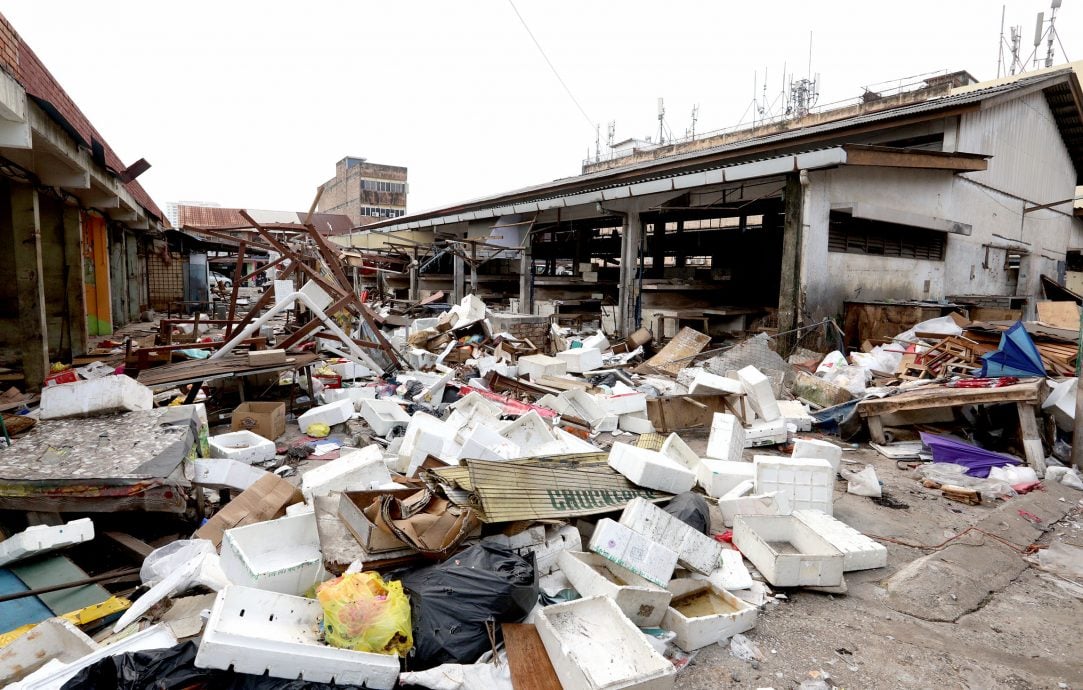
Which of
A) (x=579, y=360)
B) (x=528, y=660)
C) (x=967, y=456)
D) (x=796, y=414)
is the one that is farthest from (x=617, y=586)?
(x=579, y=360)

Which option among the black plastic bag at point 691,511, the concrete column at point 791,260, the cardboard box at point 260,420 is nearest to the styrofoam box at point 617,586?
the black plastic bag at point 691,511

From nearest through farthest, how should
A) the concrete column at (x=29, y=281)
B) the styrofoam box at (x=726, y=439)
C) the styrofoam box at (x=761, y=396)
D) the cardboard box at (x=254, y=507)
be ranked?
1. the cardboard box at (x=254, y=507)
2. the styrofoam box at (x=726, y=439)
3. the styrofoam box at (x=761, y=396)
4. the concrete column at (x=29, y=281)

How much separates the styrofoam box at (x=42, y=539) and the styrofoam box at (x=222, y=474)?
67 cm

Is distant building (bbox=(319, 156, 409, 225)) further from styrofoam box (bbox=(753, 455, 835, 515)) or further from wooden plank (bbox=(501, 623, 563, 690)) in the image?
wooden plank (bbox=(501, 623, 563, 690))

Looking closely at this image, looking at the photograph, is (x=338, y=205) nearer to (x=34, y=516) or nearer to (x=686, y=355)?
(x=686, y=355)

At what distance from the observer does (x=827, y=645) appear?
8.63 feet

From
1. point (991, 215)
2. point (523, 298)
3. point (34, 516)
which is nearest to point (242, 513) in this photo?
point (34, 516)

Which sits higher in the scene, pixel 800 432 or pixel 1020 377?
pixel 1020 377

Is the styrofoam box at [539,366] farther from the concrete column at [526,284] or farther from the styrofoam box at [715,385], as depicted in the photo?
the concrete column at [526,284]

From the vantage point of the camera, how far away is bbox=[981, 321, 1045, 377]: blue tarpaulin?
5.84 metres

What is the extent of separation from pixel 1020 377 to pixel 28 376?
426 inches

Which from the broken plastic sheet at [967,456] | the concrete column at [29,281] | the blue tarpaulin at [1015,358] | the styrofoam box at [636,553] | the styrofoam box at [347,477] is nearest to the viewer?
the styrofoam box at [636,553]

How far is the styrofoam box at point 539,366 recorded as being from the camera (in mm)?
7573

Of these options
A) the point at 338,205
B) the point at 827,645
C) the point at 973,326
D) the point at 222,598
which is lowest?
the point at 827,645
